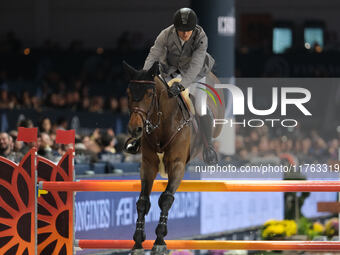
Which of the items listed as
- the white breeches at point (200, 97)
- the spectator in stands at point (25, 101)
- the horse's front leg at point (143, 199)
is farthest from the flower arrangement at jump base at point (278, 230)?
the spectator in stands at point (25, 101)

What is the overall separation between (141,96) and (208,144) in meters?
0.91

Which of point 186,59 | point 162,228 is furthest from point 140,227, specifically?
point 186,59

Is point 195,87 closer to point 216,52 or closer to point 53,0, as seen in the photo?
point 216,52

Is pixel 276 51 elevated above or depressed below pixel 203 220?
above

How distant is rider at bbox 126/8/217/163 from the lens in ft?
22.2

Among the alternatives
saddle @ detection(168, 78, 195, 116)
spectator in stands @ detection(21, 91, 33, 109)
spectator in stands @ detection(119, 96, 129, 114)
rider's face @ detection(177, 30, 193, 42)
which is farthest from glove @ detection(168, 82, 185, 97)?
spectator in stands @ detection(119, 96, 129, 114)

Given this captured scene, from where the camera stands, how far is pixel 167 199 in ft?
21.5

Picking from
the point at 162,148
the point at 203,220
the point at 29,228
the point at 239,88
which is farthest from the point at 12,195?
the point at 203,220

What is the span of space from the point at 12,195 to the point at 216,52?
532cm

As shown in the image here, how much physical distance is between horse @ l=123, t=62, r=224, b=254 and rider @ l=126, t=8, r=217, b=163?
12cm

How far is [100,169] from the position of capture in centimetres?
1027

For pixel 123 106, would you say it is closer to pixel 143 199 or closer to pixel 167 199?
pixel 143 199

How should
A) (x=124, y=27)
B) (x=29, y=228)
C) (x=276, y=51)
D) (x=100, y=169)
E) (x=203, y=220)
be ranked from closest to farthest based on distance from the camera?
(x=29, y=228) < (x=100, y=169) < (x=203, y=220) < (x=276, y=51) < (x=124, y=27)

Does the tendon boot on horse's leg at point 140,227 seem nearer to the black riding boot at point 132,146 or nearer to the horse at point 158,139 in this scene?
the horse at point 158,139
